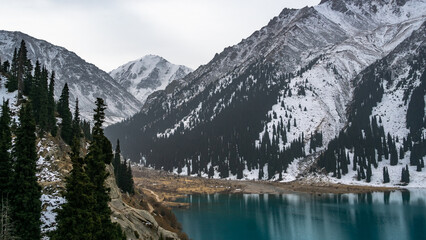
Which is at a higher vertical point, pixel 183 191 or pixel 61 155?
pixel 61 155

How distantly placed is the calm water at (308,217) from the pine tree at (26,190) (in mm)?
52410

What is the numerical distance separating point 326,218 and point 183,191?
7640 cm

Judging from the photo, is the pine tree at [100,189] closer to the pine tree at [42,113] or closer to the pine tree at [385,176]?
the pine tree at [42,113]

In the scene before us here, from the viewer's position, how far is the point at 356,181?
7156 inches

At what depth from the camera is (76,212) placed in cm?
3178

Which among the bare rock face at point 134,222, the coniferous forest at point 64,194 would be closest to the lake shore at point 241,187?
the bare rock face at point 134,222

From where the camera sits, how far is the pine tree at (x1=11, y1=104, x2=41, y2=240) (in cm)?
3566

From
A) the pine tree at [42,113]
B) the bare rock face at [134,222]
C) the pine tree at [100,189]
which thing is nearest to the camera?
the pine tree at [100,189]

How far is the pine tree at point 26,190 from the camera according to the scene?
117ft

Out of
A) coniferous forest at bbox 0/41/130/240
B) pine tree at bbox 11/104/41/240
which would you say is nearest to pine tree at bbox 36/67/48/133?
coniferous forest at bbox 0/41/130/240

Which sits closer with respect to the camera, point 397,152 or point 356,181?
point 356,181

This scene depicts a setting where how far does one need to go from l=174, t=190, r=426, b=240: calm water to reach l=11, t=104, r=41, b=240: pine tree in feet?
172

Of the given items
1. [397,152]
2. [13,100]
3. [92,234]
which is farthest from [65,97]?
[397,152]

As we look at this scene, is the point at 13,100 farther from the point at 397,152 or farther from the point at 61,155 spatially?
the point at 397,152
